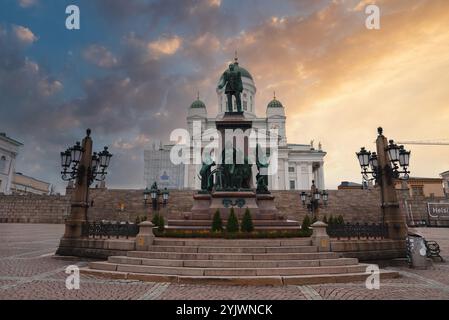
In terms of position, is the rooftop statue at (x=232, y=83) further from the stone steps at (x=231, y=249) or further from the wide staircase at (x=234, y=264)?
the stone steps at (x=231, y=249)

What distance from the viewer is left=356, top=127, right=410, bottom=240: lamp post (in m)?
12.1

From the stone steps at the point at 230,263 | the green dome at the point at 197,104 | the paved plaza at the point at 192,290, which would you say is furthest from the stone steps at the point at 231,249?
the green dome at the point at 197,104

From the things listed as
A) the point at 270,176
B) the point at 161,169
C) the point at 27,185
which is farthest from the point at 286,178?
the point at 27,185

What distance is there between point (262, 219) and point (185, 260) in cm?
653

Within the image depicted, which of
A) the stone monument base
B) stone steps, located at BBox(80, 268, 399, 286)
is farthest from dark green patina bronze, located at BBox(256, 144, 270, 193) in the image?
stone steps, located at BBox(80, 268, 399, 286)

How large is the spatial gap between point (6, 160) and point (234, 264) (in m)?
75.6

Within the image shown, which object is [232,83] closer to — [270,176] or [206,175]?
[206,175]

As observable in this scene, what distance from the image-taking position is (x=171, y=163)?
7194 cm

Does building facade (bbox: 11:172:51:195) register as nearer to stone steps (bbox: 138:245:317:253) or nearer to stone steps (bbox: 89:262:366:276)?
stone steps (bbox: 138:245:317:253)

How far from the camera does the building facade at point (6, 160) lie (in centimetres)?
6525

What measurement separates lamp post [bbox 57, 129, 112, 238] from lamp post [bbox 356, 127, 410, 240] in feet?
38.5

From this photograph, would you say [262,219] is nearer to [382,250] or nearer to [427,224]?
[382,250]

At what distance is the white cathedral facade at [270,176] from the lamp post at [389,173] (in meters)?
53.1
